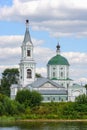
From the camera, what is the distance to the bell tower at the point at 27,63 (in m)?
110

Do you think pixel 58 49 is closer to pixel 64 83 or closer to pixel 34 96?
pixel 64 83

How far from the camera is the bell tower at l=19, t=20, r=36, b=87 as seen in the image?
109875 mm

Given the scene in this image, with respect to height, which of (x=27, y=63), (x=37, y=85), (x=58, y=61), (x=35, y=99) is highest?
(x=58, y=61)

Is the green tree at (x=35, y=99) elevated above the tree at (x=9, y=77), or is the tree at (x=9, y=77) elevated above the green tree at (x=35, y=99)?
the tree at (x=9, y=77)

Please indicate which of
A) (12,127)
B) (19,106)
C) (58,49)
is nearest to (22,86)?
(58,49)

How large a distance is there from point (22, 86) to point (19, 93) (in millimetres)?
14698

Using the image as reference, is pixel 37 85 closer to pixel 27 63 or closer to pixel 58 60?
pixel 27 63

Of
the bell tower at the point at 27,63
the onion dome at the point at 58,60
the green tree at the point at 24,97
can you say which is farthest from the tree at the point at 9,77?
the green tree at the point at 24,97

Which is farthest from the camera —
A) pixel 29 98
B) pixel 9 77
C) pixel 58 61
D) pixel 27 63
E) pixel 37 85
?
pixel 9 77

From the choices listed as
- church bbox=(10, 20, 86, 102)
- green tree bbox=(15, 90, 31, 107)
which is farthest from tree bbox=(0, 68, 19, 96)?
green tree bbox=(15, 90, 31, 107)

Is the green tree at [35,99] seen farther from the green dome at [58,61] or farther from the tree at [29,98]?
the green dome at [58,61]

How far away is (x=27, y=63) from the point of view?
110m

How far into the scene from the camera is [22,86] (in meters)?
111

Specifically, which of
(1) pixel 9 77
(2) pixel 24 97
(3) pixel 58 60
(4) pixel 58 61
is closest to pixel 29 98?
(2) pixel 24 97
